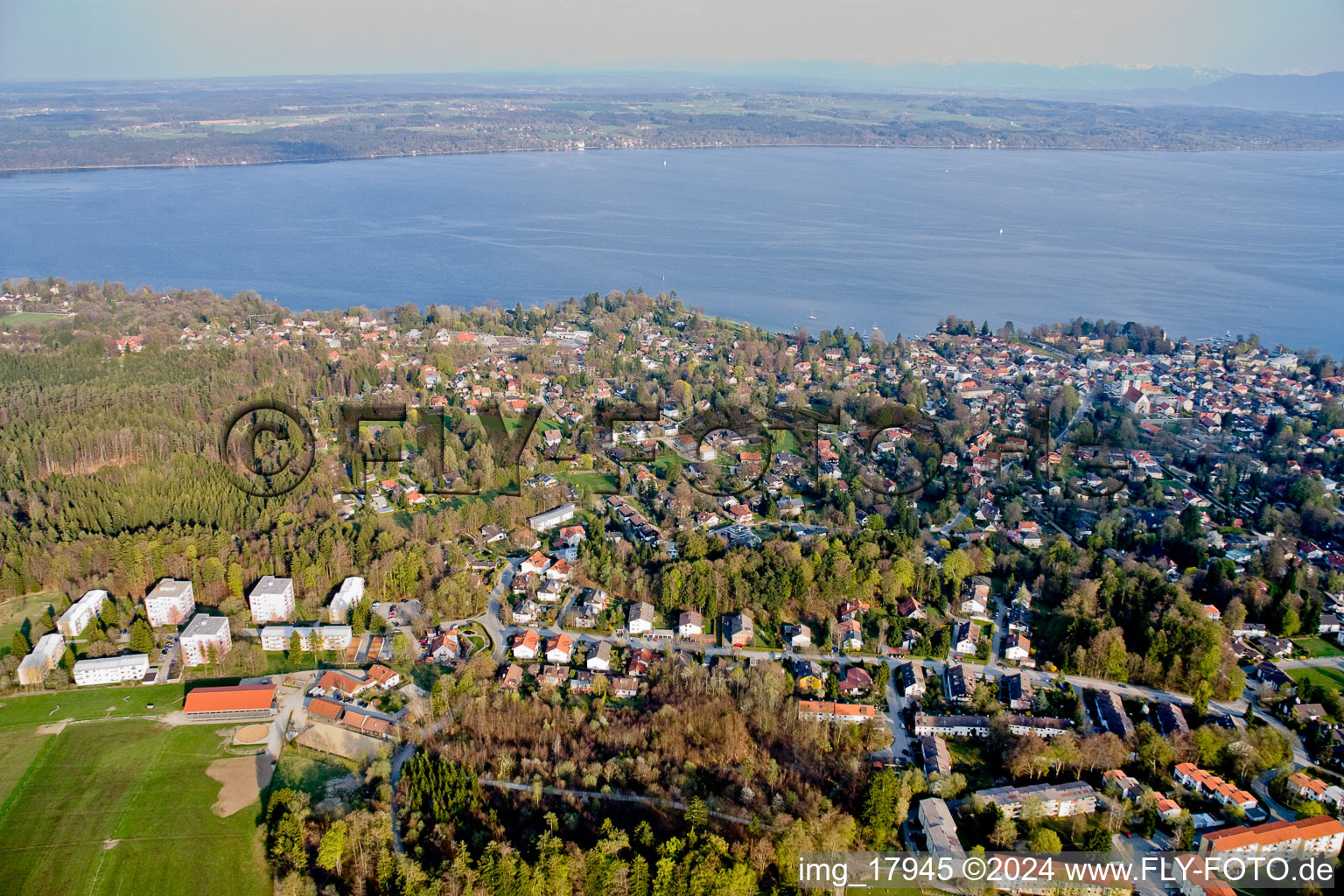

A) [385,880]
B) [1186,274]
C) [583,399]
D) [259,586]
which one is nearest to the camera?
[385,880]

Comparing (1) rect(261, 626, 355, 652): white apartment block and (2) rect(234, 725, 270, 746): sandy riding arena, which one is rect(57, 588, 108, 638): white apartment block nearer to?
(1) rect(261, 626, 355, 652): white apartment block

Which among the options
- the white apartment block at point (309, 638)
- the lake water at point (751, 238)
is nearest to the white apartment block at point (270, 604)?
the white apartment block at point (309, 638)

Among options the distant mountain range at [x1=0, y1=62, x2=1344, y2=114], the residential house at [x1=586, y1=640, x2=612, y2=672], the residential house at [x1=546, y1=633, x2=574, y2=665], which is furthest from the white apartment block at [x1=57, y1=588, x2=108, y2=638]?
the distant mountain range at [x1=0, y1=62, x2=1344, y2=114]

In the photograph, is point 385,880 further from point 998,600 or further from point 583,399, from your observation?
point 583,399

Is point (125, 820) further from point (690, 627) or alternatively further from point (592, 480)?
point (592, 480)

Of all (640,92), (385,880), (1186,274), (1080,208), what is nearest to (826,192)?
(1080,208)

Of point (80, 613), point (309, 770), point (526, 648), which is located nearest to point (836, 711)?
point (526, 648)
